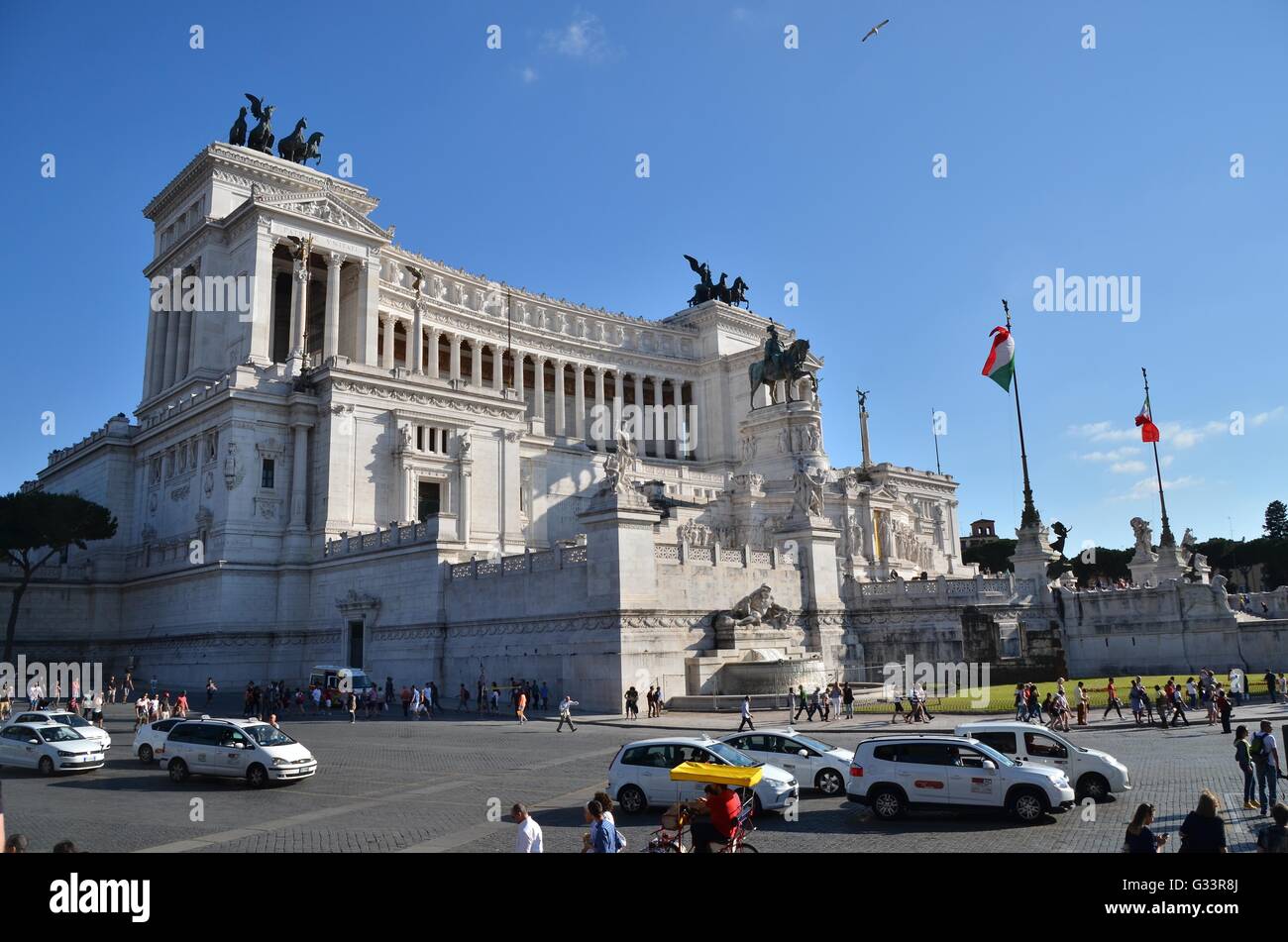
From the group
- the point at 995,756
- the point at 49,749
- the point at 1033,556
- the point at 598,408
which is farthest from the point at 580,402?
the point at 995,756

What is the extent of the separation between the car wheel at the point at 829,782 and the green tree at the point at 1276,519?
388ft

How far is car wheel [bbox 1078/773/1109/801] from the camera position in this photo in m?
16.2

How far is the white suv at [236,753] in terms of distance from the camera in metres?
20.4

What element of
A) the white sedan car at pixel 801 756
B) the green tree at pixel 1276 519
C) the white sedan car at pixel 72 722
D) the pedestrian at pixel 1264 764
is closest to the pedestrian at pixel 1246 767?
the pedestrian at pixel 1264 764

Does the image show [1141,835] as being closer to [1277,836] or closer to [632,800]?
[1277,836]

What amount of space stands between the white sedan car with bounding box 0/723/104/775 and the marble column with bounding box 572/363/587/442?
71966mm

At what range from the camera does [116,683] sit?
51156mm

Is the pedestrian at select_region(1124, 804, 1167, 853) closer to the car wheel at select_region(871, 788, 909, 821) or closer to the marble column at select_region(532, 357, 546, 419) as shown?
the car wheel at select_region(871, 788, 909, 821)

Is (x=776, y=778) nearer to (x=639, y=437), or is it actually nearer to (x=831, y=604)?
(x=831, y=604)

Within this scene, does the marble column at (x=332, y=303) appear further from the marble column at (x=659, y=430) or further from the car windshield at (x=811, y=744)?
the car windshield at (x=811, y=744)
